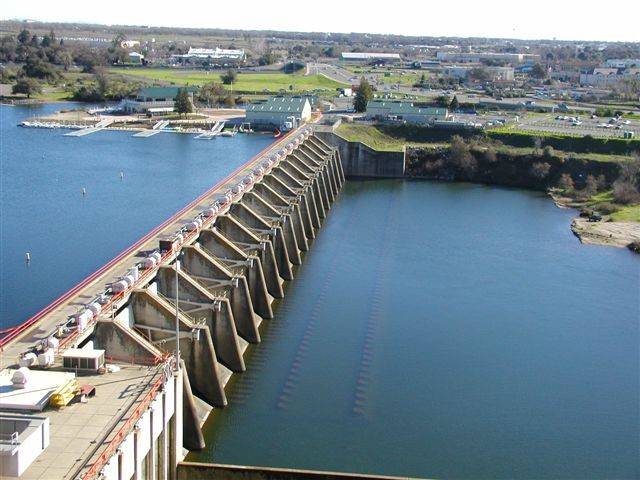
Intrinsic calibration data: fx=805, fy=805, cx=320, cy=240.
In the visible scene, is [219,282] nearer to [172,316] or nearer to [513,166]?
[172,316]

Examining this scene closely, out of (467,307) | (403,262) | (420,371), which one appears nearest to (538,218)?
(403,262)

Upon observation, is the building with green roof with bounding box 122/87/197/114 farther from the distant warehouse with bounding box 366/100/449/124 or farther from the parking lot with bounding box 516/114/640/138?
the parking lot with bounding box 516/114/640/138

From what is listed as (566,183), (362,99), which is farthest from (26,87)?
(566,183)

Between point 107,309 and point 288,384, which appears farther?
point 288,384

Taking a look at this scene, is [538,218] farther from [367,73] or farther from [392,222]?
[367,73]

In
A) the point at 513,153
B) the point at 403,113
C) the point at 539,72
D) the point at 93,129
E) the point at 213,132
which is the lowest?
the point at 93,129

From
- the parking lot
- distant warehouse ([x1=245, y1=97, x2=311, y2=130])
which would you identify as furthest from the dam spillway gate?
the parking lot
